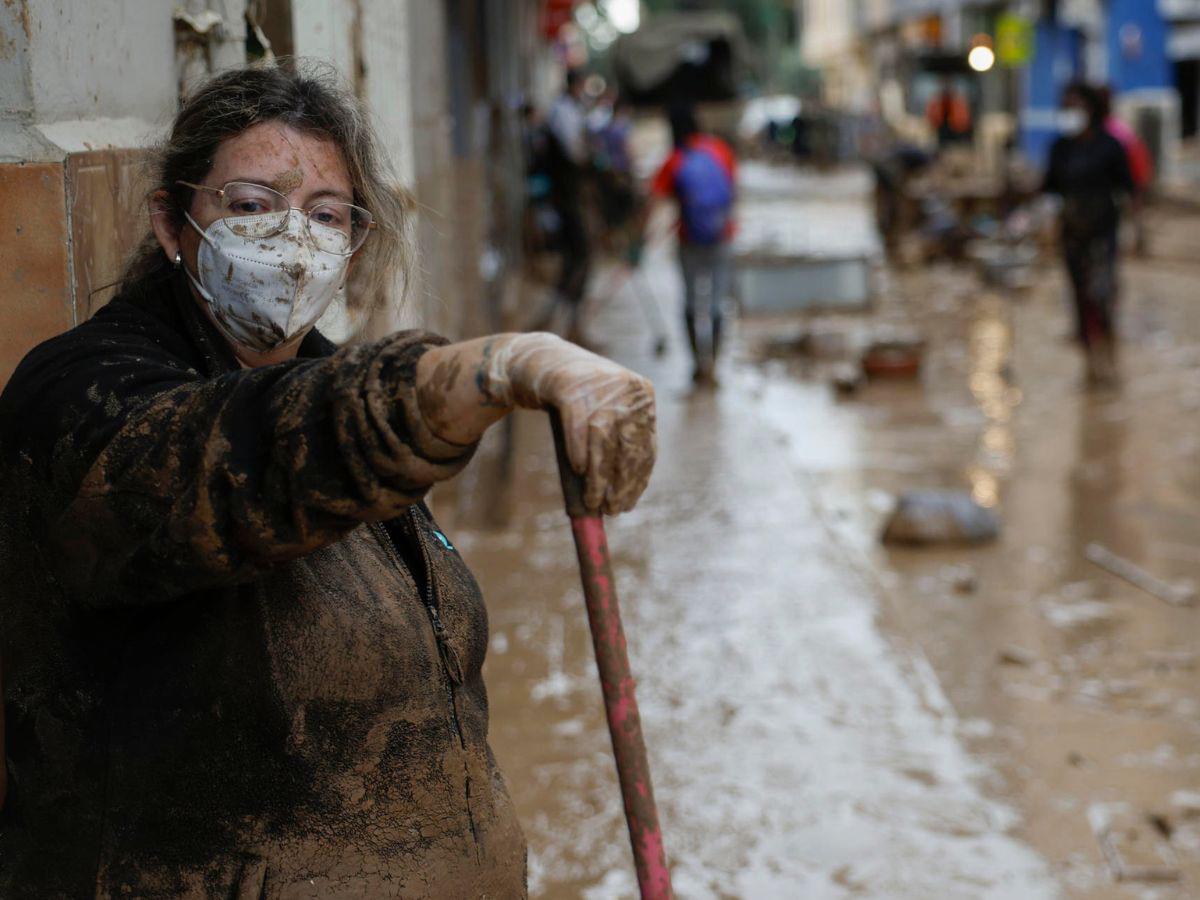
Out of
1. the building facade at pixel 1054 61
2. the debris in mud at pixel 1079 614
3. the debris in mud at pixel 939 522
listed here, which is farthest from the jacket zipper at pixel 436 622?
the building facade at pixel 1054 61

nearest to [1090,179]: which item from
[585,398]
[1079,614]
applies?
[1079,614]

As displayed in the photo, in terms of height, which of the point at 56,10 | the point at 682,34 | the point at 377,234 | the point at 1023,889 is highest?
the point at 682,34

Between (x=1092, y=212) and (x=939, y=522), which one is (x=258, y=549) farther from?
(x=1092, y=212)

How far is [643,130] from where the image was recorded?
6875 centimetres

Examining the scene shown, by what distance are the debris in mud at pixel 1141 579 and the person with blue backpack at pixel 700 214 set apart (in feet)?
13.5

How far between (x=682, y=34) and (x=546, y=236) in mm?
11384

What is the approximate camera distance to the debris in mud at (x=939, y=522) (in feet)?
21.5

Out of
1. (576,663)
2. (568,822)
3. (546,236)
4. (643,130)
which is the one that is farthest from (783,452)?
(643,130)

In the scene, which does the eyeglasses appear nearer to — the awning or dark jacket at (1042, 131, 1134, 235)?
dark jacket at (1042, 131, 1134, 235)

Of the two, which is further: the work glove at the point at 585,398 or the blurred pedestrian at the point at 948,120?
the blurred pedestrian at the point at 948,120

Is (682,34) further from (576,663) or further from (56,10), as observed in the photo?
(56,10)

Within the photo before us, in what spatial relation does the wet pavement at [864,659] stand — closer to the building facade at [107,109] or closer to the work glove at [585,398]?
the building facade at [107,109]

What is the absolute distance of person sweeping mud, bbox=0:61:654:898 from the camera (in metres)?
1.41

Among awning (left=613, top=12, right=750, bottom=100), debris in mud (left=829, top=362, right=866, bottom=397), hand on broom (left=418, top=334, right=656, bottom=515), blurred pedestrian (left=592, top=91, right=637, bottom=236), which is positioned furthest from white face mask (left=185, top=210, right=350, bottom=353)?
awning (left=613, top=12, right=750, bottom=100)
